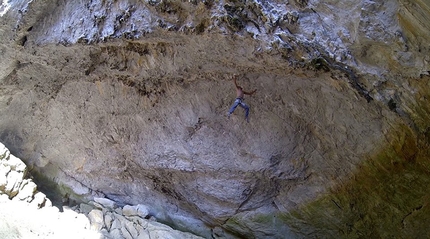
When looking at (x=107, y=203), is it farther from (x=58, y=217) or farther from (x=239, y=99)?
(x=239, y=99)

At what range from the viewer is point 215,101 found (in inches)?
114

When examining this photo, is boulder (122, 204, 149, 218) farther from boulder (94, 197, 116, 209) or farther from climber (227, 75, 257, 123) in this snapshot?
climber (227, 75, 257, 123)

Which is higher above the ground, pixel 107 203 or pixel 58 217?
pixel 58 217

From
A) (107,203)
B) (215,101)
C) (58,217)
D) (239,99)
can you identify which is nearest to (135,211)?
(107,203)

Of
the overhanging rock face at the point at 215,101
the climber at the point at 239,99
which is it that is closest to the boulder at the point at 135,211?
the overhanging rock face at the point at 215,101

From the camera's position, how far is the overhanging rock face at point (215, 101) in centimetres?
211

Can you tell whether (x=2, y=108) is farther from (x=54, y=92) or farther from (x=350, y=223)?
(x=350, y=223)

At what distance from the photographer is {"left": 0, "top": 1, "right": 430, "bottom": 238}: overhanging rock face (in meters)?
2.11

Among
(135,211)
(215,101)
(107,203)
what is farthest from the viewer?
(107,203)

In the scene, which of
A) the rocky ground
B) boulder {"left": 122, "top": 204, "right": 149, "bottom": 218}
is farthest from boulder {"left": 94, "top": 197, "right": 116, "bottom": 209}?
boulder {"left": 122, "top": 204, "right": 149, "bottom": 218}

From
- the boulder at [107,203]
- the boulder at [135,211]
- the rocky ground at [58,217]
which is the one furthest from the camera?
the boulder at [107,203]

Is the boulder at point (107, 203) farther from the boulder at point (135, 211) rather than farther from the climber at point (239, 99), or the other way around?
the climber at point (239, 99)

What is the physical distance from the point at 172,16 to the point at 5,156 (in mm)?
1770

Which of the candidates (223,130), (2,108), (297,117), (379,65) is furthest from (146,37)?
(2,108)
